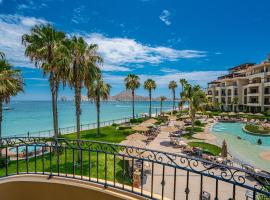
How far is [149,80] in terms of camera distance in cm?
6781

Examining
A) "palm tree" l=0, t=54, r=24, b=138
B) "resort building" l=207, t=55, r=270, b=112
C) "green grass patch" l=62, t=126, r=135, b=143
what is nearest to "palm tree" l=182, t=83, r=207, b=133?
"green grass patch" l=62, t=126, r=135, b=143

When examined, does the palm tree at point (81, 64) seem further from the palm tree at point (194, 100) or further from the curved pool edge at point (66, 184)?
the palm tree at point (194, 100)

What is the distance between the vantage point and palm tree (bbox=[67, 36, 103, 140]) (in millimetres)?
17656

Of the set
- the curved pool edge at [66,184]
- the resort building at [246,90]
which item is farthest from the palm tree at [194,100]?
the resort building at [246,90]

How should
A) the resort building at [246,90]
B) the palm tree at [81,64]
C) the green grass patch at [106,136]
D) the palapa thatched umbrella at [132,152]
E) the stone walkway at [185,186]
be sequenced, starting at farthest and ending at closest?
1. the resort building at [246,90]
2. the green grass patch at [106,136]
3. the palm tree at [81,64]
4. the stone walkway at [185,186]
5. the palapa thatched umbrella at [132,152]

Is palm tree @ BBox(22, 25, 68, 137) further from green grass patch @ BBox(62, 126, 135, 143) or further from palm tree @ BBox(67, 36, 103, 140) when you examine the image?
green grass patch @ BBox(62, 126, 135, 143)

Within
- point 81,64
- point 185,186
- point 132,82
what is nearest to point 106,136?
point 81,64

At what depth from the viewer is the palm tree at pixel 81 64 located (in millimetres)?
17656

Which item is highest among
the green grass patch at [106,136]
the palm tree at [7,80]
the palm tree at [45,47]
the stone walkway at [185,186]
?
the palm tree at [45,47]

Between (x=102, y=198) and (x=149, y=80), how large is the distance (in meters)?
63.9

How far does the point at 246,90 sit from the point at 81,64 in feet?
216

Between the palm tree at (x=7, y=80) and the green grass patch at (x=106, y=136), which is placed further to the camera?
the green grass patch at (x=106, y=136)

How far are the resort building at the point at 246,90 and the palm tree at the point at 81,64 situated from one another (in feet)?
184

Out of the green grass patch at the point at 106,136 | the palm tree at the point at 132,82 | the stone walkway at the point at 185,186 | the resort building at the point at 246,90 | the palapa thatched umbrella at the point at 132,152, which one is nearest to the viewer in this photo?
the palapa thatched umbrella at the point at 132,152
